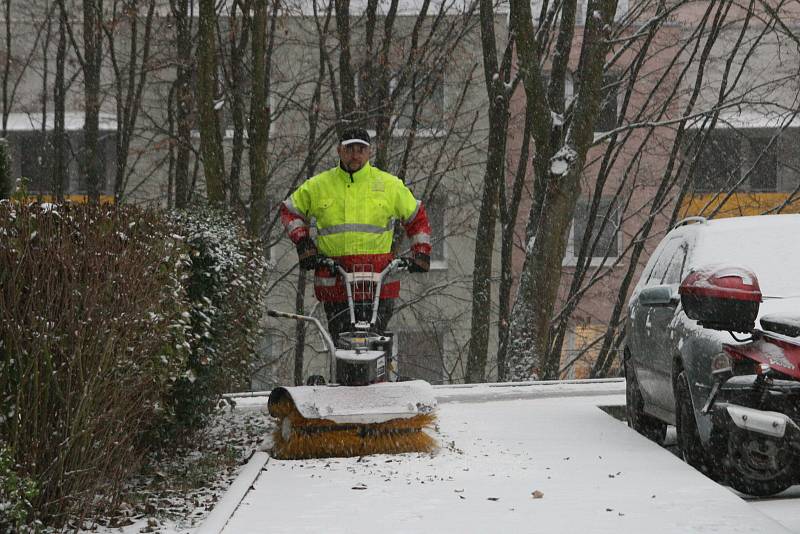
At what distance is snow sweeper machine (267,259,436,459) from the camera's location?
29.8 ft

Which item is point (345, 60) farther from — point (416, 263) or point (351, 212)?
point (416, 263)

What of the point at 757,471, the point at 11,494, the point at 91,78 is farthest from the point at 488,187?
the point at 11,494

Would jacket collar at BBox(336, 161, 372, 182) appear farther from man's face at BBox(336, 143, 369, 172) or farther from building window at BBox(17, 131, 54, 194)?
building window at BBox(17, 131, 54, 194)

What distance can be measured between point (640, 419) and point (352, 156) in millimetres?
3119

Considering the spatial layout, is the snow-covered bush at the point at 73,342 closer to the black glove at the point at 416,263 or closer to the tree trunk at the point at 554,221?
A: the black glove at the point at 416,263

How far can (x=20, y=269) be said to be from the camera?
19.3 ft

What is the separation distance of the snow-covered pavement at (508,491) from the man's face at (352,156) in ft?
6.92

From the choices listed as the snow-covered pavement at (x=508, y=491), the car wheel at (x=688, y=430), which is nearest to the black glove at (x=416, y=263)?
the snow-covered pavement at (x=508, y=491)

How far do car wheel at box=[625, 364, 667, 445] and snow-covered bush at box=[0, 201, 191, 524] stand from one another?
483 cm

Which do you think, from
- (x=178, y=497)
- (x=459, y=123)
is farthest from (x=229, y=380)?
(x=459, y=123)

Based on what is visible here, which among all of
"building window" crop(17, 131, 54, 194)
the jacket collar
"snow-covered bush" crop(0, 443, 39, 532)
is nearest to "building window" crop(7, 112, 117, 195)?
"building window" crop(17, 131, 54, 194)

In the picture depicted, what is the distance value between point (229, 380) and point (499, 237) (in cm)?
2614

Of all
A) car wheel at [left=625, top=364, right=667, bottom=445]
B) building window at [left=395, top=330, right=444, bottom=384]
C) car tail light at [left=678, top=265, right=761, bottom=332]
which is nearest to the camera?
car tail light at [left=678, top=265, right=761, bottom=332]

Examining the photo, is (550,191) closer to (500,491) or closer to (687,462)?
(687,462)
